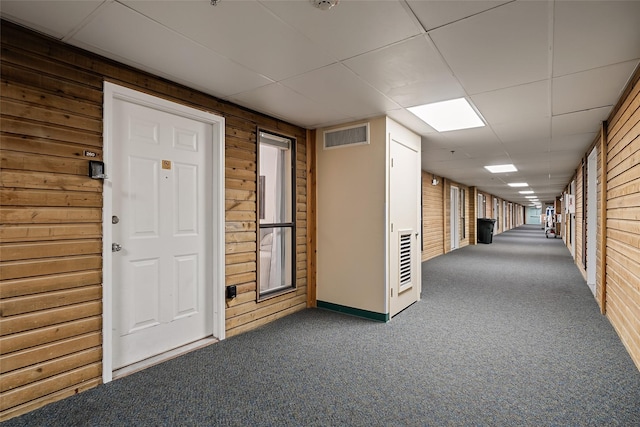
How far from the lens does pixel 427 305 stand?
4.30 metres

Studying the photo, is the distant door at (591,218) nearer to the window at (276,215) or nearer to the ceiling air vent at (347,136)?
the ceiling air vent at (347,136)

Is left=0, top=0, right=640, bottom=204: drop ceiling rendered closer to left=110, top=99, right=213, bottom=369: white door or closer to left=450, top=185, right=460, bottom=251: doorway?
left=110, top=99, right=213, bottom=369: white door

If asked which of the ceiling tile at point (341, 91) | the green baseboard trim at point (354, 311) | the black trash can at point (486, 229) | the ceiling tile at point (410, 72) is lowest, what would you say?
the green baseboard trim at point (354, 311)

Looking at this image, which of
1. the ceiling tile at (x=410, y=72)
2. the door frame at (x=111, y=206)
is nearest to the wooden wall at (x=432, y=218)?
the ceiling tile at (x=410, y=72)

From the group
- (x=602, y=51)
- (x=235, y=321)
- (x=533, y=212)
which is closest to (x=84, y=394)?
(x=235, y=321)

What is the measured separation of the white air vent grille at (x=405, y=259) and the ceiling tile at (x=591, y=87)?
212 centimetres

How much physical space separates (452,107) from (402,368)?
2587mm

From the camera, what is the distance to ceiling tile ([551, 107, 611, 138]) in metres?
3.44

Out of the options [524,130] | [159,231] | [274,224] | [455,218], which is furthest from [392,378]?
[455,218]

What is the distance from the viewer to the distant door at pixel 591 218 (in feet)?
16.6

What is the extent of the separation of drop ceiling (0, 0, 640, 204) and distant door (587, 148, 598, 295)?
211 centimetres

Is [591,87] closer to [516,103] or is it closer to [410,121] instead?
[516,103]

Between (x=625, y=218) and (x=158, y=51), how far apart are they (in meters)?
4.07

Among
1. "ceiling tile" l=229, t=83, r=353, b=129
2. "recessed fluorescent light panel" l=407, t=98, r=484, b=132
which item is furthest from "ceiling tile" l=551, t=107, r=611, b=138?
"ceiling tile" l=229, t=83, r=353, b=129
